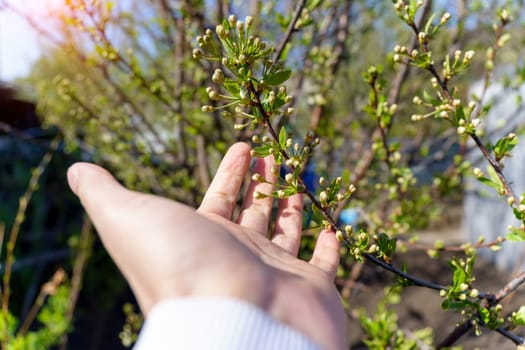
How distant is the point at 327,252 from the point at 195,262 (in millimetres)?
397

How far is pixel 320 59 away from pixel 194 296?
1.49 metres

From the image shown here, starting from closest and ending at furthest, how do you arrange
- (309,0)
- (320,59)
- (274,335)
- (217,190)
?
1. (274,335)
2. (217,190)
3. (309,0)
4. (320,59)

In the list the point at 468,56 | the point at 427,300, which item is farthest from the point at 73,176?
the point at 427,300

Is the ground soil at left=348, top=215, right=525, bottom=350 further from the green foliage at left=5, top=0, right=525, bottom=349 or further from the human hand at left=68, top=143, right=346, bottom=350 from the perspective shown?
the human hand at left=68, top=143, right=346, bottom=350

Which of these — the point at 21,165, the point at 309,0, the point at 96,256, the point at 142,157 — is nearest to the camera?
the point at 309,0

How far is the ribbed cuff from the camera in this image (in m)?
0.69

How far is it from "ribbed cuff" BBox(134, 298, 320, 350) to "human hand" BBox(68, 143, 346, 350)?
0.08ft

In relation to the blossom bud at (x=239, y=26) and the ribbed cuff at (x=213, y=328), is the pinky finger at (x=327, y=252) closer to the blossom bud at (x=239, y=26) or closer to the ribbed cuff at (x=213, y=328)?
the ribbed cuff at (x=213, y=328)

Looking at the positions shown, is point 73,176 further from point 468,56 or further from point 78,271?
point 78,271

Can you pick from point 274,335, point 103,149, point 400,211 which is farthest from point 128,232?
point 103,149

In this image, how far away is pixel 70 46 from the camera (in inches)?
73.9

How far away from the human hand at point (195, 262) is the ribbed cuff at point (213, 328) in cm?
2

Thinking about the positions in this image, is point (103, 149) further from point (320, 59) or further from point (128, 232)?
point (128, 232)

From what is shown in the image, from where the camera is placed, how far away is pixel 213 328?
69 cm
